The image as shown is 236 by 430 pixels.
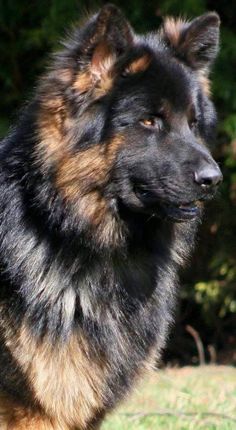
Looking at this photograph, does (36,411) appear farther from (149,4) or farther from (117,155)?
(149,4)

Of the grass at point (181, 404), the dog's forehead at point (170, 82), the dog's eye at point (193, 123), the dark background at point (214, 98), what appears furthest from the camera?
the dark background at point (214, 98)

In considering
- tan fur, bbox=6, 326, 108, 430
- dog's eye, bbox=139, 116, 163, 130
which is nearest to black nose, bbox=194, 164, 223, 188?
dog's eye, bbox=139, 116, 163, 130

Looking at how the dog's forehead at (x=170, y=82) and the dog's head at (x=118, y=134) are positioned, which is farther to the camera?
the dog's forehead at (x=170, y=82)

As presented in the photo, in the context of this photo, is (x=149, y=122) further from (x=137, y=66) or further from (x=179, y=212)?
(x=179, y=212)

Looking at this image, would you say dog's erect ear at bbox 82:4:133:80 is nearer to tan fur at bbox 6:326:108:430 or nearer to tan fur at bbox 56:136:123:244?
tan fur at bbox 56:136:123:244

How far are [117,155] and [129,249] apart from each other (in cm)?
60

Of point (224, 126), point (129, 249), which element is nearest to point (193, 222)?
point (129, 249)

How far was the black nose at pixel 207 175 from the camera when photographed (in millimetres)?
4500

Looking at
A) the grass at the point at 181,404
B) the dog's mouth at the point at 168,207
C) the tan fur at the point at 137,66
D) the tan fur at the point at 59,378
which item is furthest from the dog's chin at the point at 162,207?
the grass at the point at 181,404

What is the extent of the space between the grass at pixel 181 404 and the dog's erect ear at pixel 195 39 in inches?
73.9

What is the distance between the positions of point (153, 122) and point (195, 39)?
70cm

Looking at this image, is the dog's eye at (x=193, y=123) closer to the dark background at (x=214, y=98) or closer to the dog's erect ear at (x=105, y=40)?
the dog's erect ear at (x=105, y=40)

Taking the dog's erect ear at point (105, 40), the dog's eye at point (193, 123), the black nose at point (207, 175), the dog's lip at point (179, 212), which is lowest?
the dog's lip at point (179, 212)

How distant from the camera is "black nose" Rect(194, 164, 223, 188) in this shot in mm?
4500
